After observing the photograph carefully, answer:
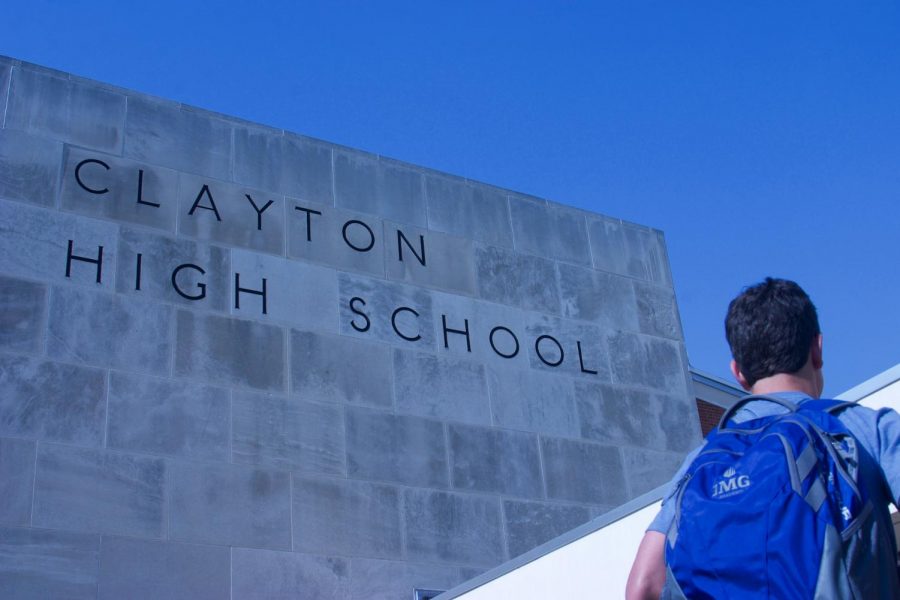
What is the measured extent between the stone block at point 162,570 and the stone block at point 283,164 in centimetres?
288

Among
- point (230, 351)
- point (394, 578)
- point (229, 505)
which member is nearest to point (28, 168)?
point (230, 351)

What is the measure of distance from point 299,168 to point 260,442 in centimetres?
234

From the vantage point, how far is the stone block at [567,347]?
9.90 metres

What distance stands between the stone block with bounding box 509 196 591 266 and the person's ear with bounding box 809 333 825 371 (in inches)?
301

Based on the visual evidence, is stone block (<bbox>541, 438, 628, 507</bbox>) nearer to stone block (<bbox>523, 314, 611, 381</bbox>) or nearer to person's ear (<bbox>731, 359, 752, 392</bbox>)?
stone block (<bbox>523, 314, 611, 381</bbox>)

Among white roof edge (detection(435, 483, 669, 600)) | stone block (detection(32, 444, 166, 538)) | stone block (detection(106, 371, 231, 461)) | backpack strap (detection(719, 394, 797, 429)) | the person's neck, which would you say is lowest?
backpack strap (detection(719, 394, 797, 429))

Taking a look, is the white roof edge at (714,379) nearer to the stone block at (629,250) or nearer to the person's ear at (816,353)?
the stone block at (629,250)

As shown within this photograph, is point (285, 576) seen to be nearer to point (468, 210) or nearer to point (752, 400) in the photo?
point (468, 210)

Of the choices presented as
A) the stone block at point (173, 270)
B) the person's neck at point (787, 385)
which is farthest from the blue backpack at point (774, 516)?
the stone block at point (173, 270)

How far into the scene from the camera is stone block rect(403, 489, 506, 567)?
8547mm

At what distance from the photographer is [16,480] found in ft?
23.8

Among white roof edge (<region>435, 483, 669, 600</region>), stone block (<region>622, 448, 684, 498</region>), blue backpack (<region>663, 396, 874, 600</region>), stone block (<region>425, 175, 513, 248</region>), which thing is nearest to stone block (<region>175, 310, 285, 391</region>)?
stone block (<region>425, 175, 513, 248</region>)

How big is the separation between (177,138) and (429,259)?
7.11ft

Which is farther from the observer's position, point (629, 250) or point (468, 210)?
point (629, 250)
